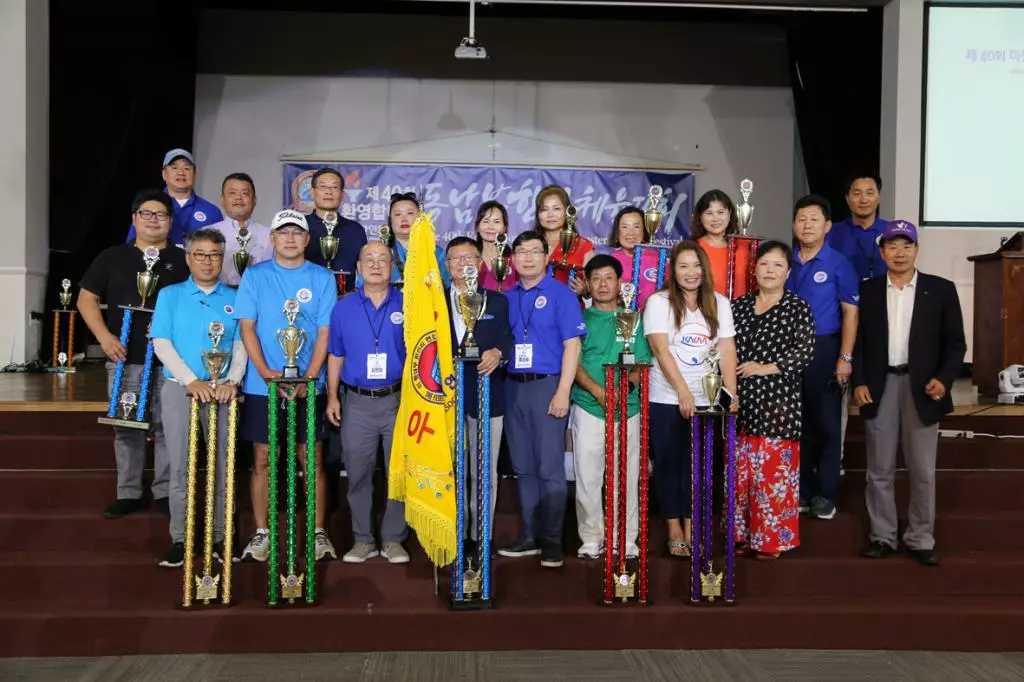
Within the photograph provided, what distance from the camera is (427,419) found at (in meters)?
3.85

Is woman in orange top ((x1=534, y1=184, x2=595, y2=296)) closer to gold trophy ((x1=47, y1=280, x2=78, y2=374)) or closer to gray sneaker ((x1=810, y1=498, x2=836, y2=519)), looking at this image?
gray sneaker ((x1=810, y1=498, x2=836, y2=519))

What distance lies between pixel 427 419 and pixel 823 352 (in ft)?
5.78

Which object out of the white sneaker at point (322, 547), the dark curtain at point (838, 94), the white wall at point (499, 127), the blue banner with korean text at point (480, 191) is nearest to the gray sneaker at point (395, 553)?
the white sneaker at point (322, 547)

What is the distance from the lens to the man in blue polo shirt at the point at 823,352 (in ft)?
14.2

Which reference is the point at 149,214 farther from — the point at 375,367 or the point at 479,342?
the point at 479,342

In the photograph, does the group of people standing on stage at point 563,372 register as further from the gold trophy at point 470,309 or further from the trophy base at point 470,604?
the trophy base at point 470,604

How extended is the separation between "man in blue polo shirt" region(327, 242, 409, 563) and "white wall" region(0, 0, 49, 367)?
464 centimetres

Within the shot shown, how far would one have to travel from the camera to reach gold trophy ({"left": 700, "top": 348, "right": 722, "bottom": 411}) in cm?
376

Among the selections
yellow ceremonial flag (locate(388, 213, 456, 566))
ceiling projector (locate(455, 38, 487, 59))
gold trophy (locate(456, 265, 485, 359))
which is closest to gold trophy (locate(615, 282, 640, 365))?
gold trophy (locate(456, 265, 485, 359))

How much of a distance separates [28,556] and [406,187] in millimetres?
5752

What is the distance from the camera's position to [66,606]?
3.89 m

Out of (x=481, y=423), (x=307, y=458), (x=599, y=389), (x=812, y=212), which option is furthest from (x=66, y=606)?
(x=812, y=212)

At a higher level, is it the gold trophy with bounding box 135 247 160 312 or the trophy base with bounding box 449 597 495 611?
the gold trophy with bounding box 135 247 160 312

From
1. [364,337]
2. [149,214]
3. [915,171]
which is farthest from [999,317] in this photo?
[149,214]
